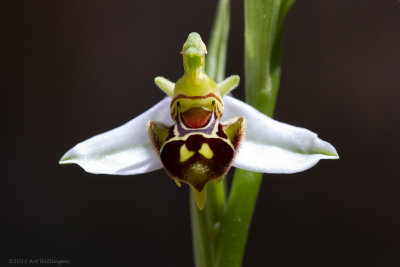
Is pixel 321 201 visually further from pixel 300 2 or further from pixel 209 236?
pixel 209 236

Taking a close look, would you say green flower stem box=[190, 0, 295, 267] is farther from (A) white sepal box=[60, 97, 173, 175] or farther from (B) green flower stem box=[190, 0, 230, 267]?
→ (A) white sepal box=[60, 97, 173, 175]

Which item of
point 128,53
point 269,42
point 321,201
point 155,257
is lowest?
point 155,257

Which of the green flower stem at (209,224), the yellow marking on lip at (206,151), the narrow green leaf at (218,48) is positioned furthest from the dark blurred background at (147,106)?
the yellow marking on lip at (206,151)

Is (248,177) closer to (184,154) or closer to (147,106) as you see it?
(184,154)

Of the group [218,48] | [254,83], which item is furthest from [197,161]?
[218,48]

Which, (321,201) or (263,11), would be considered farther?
(321,201)

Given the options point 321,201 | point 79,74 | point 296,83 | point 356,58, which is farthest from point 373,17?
point 79,74

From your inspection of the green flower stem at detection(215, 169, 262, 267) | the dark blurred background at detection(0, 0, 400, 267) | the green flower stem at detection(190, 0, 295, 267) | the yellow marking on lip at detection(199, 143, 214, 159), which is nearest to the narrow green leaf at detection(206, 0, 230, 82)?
the green flower stem at detection(190, 0, 295, 267)
